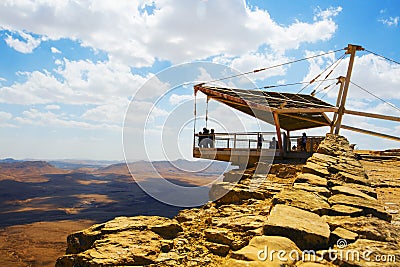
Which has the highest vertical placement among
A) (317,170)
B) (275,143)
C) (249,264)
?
(275,143)

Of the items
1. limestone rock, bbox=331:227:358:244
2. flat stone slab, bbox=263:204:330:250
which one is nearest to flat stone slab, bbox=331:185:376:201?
flat stone slab, bbox=263:204:330:250

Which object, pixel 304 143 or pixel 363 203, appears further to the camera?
pixel 304 143

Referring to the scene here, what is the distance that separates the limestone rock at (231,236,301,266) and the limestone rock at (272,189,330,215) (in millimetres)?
1165

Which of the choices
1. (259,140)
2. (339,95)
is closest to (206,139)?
(259,140)

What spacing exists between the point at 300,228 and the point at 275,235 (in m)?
0.28

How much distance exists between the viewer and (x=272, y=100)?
1711 cm

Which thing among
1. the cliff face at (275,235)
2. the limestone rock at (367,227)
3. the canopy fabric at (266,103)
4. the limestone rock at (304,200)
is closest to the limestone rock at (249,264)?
the cliff face at (275,235)

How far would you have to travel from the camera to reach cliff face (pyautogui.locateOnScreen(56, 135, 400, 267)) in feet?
9.05

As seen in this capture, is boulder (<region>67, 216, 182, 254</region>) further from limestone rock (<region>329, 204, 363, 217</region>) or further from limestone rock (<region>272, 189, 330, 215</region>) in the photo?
limestone rock (<region>329, 204, 363, 217</region>)

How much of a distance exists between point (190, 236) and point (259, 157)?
11.2m

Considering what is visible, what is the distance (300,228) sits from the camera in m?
3.09

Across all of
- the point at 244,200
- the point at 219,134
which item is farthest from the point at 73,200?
the point at 244,200

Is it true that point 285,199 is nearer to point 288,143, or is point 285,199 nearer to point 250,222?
point 250,222

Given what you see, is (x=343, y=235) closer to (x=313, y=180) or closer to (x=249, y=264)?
(x=249, y=264)
